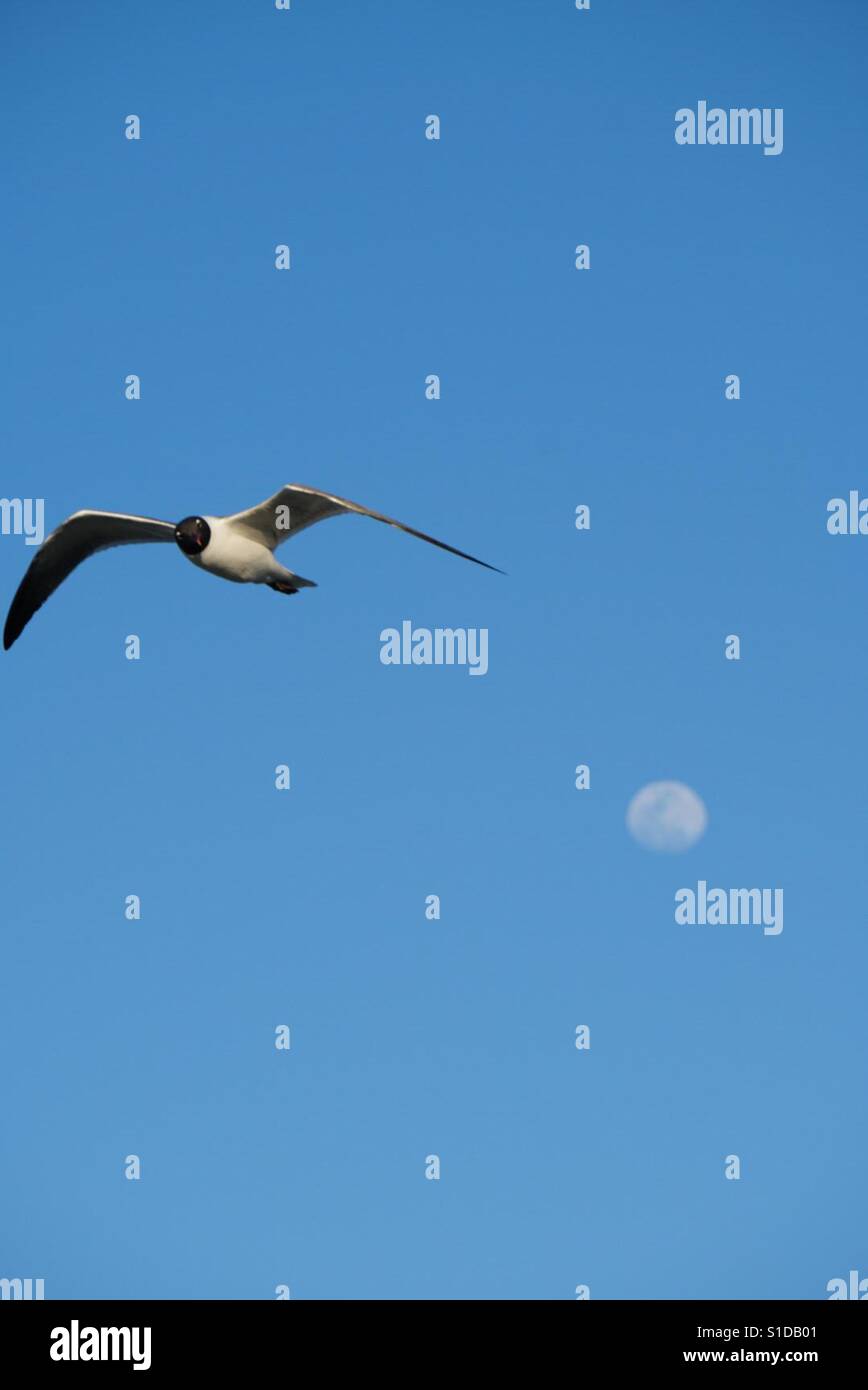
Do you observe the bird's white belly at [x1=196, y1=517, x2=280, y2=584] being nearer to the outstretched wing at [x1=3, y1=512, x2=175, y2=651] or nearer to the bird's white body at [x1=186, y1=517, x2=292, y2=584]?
the bird's white body at [x1=186, y1=517, x2=292, y2=584]

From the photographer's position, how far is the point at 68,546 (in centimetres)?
1573

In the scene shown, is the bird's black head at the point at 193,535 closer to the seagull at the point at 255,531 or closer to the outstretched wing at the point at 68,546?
the seagull at the point at 255,531

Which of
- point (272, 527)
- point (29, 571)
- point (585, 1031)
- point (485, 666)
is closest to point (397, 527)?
point (272, 527)

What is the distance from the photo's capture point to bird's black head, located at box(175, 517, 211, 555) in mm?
13617

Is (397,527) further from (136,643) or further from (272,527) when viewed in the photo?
(136,643)

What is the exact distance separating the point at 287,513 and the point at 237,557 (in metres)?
0.53

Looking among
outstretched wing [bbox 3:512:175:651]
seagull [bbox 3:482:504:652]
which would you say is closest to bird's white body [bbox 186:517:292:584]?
seagull [bbox 3:482:504:652]

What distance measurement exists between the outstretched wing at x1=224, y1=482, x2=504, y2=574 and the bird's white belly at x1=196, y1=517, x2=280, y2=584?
0.31ft

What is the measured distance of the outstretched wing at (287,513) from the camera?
13.1 meters

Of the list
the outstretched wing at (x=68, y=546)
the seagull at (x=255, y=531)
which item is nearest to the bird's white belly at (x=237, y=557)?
the seagull at (x=255, y=531)

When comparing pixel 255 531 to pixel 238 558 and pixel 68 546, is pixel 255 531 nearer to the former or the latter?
pixel 238 558

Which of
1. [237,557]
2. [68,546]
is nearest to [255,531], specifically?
[237,557]
